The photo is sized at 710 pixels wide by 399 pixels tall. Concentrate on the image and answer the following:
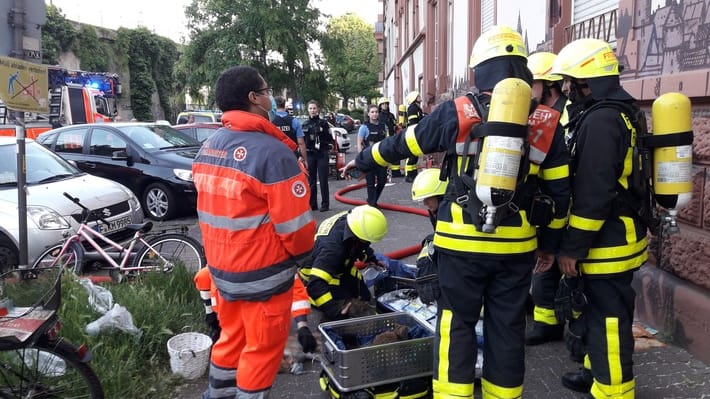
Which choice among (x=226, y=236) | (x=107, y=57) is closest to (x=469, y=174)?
(x=226, y=236)

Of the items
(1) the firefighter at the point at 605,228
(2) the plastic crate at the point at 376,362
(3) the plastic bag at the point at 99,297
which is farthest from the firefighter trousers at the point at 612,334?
(3) the plastic bag at the point at 99,297

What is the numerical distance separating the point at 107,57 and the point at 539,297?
104ft

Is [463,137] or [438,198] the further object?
[438,198]

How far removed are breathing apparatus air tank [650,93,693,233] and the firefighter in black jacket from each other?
6.99 meters

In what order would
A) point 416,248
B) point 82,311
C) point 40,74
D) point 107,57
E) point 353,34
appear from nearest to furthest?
point 82,311 → point 40,74 → point 416,248 → point 107,57 → point 353,34

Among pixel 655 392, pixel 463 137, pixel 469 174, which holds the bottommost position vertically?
pixel 655 392

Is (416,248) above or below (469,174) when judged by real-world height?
below

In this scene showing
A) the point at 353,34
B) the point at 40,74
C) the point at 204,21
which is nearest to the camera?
the point at 40,74

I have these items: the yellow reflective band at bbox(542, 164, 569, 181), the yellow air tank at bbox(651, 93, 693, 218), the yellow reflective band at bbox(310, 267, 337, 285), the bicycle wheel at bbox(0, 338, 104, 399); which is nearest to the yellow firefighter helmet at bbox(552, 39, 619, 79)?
the yellow air tank at bbox(651, 93, 693, 218)

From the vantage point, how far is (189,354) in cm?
366

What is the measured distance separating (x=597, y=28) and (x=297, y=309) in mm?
4253

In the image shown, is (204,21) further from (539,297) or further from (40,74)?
(539,297)

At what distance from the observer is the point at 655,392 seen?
3359mm

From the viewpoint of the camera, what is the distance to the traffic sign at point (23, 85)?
4.53 metres
